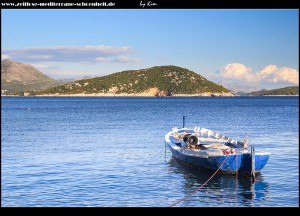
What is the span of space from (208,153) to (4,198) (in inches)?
553

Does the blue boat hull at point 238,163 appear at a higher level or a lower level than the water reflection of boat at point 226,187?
higher

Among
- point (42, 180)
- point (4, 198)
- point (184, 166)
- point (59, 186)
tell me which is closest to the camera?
point (4, 198)

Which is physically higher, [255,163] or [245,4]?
[245,4]

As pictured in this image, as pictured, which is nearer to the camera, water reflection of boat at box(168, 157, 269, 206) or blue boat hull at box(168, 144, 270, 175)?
A: water reflection of boat at box(168, 157, 269, 206)

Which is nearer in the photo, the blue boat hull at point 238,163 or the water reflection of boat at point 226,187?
the water reflection of boat at point 226,187

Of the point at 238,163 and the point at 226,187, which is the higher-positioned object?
the point at 238,163

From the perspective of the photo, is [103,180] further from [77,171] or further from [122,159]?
[122,159]

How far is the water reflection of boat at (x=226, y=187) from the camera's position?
22281mm

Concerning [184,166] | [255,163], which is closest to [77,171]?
[184,166]

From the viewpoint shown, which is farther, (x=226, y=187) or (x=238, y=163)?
(x=238, y=163)

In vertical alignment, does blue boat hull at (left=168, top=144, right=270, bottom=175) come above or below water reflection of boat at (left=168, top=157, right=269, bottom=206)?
above

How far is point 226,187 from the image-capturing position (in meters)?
25.0

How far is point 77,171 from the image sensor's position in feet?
97.5

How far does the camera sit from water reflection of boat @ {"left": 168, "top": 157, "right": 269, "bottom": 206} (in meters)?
22.3
